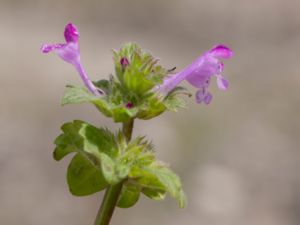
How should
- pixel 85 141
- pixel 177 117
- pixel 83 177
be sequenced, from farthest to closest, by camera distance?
pixel 177 117 < pixel 83 177 < pixel 85 141

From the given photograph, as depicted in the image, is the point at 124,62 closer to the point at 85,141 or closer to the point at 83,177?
the point at 85,141

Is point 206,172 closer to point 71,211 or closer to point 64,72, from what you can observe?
point 71,211

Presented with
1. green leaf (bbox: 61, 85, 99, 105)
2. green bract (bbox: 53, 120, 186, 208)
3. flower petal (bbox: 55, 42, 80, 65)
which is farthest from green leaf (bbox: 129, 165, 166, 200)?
flower petal (bbox: 55, 42, 80, 65)

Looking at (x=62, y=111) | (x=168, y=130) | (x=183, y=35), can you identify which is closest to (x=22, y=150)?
(x=62, y=111)

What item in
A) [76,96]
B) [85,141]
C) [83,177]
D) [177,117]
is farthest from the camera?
[177,117]

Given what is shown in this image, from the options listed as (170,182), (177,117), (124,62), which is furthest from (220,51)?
(177,117)

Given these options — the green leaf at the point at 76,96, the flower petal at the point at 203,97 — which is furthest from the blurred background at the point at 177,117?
the green leaf at the point at 76,96
